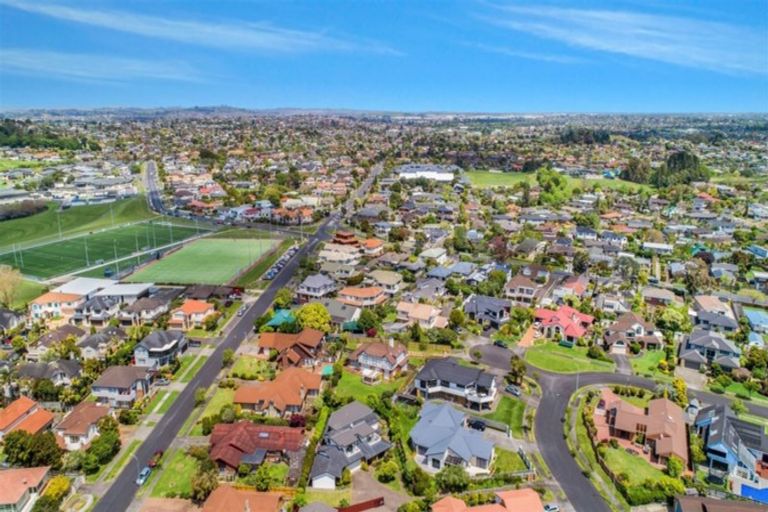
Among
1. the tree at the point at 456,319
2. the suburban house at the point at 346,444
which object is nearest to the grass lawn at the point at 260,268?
the tree at the point at 456,319

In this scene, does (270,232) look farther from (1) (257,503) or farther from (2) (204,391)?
(1) (257,503)

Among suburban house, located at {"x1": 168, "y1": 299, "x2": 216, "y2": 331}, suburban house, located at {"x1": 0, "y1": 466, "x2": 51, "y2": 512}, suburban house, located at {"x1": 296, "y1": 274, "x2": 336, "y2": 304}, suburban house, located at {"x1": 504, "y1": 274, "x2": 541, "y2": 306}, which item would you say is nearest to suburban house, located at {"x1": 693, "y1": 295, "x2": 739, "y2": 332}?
suburban house, located at {"x1": 504, "y1": 274, "x2": 541, "y2": 306}

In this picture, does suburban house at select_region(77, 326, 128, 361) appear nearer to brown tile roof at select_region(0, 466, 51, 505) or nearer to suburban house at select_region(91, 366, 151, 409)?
suburban house at select_region(91, 366, 151, 409)

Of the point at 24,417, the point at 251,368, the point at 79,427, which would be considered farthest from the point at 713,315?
the point at 24,417

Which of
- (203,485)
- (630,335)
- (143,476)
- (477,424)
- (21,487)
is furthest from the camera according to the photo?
(630,335)

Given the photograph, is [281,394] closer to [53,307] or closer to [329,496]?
[329,496]

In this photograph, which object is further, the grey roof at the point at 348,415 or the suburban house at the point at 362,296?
the suburban house at the point at 362,296

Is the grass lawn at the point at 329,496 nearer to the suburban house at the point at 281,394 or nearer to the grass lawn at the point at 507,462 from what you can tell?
the suburban house at the point at 281,394
